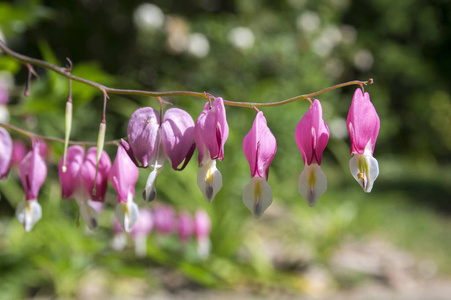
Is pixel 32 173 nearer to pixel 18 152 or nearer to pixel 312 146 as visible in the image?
pixel 312 146

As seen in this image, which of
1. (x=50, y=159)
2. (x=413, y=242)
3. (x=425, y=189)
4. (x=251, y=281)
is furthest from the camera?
(x=425, y=189)

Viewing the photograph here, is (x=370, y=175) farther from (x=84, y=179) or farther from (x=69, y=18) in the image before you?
(x=69, y=18)

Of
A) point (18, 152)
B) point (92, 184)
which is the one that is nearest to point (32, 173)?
point (92, 184)

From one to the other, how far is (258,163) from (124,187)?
29 centimetres

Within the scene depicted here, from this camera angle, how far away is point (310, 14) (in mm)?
6617

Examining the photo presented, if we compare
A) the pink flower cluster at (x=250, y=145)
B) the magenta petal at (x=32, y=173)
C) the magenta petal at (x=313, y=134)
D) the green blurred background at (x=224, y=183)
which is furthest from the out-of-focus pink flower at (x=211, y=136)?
the green blurred background at (x=224, y=183)

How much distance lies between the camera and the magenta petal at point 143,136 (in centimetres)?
86

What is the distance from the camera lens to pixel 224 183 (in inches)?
146

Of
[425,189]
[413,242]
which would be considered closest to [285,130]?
[413,242]

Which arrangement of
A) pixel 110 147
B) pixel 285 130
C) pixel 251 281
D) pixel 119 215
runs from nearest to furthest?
pixel 119 215 → pixel 251 281 → pixel 110 147 → pixel 285 130

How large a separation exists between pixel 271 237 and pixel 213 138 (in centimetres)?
404

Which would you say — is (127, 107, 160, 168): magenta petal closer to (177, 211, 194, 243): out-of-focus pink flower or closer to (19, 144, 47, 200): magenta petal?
(19, 144, 47, 200): magenta petal

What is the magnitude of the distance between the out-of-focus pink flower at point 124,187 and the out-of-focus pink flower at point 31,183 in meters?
0.17

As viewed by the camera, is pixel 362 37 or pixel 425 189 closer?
pixel 425 189
